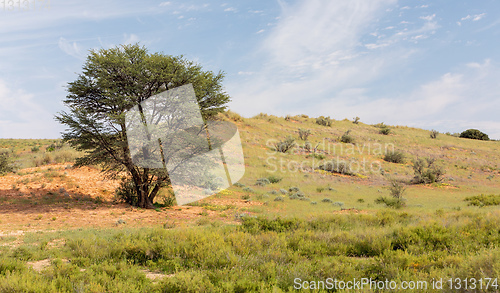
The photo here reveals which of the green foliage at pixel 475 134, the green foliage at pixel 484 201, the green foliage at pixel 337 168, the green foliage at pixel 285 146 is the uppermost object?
the green foliage at pixel 475 134

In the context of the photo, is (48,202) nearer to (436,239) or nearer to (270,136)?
(436,239)

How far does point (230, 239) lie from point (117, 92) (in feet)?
35.8

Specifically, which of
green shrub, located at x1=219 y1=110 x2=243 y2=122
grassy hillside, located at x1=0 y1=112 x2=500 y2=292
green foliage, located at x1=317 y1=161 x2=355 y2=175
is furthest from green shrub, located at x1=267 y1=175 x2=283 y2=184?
green shrub, located at x1=219 y1=110 x2=243 y2=122

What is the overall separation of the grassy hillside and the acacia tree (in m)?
3.08

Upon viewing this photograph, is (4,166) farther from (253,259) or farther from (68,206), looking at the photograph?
(253,259)

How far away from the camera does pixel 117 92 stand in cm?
1489

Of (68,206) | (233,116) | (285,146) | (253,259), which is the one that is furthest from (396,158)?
(68,206)

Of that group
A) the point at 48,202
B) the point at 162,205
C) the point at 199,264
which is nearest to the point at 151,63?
the point at 162,205

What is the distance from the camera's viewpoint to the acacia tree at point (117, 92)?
14.6 meters

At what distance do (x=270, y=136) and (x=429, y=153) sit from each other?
29661 millimetres

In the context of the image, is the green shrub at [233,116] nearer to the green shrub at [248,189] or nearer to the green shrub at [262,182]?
the green shrub at [262,182]
